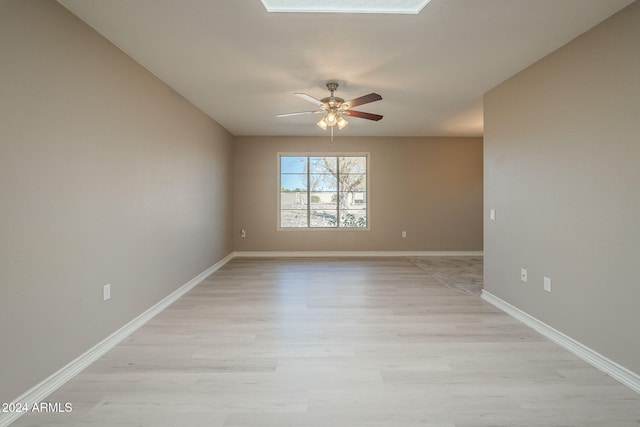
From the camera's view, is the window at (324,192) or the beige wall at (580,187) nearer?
the beige wall at (580,187)

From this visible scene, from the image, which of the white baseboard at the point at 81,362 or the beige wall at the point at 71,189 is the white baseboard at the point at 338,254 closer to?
the white baseboard at the point at 81,362

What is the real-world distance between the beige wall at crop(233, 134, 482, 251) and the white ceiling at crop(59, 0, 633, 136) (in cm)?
228

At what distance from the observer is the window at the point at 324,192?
6.26m

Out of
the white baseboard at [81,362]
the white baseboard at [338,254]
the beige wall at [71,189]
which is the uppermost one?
the beige wall at [71,189]

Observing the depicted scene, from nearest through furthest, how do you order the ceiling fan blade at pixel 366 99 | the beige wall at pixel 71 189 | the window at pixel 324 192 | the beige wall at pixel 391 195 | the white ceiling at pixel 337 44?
the beige wall at pixel 71 189, the white ceiling at pixel 337 44, the ceiling fan blade at pixel 366 99, the beige wall at pixel 391 195, the window at pixel 324 192

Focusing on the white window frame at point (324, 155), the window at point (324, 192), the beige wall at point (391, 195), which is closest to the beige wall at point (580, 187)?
the beige wall at point (391, 195)

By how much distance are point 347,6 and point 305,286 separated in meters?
3.20

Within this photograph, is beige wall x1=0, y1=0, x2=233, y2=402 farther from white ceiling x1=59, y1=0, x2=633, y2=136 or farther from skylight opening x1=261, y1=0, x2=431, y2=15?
skylight opening x1=261, y1=0, x2=431, y2=15

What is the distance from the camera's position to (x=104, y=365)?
6.91ft

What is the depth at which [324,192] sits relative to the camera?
20.7ft

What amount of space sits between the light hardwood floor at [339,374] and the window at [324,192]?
3.08 m

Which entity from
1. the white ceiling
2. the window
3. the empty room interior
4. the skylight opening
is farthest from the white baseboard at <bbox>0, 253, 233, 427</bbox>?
the window

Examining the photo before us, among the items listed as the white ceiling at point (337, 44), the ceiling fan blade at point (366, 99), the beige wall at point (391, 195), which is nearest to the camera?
the white ceiling at point (337, 44)

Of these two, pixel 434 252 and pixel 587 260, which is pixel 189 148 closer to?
pixel 587 260
